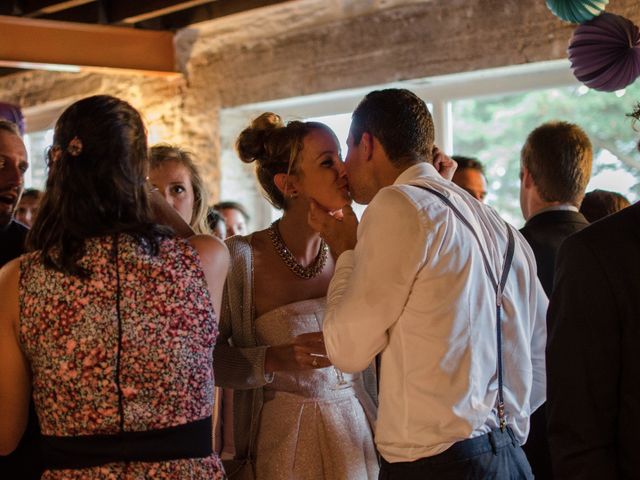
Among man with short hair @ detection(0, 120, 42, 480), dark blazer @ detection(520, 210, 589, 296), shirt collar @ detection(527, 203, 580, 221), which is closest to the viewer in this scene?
man with short hair @ detection(0, 120, 42, 480)

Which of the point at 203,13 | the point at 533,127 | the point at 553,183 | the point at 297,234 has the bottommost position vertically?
the point at 297,234

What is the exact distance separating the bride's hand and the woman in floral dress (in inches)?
→ 19.5

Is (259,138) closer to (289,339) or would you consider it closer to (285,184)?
(285,184)

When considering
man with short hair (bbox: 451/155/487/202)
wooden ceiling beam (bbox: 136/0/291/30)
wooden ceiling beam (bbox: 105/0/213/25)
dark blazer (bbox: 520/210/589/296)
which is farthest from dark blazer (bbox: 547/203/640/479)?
wooden ceiling beam (bbox: 105/0/213/25)

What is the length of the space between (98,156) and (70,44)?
14.8 feet

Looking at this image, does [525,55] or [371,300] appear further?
[525,55]

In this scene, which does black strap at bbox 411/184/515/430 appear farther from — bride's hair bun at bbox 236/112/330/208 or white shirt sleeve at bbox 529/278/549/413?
bride's hair bun at bbox 236/112/330/208

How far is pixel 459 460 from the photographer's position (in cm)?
188

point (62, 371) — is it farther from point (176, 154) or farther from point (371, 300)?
point (176, 154)

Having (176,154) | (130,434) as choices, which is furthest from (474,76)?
(130,434)

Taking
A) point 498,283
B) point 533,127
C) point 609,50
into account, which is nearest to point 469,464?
point 498,283

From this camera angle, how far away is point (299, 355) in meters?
2.26

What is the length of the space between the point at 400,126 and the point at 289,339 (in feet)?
2.30

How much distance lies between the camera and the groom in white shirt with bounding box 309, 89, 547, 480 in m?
1.87
